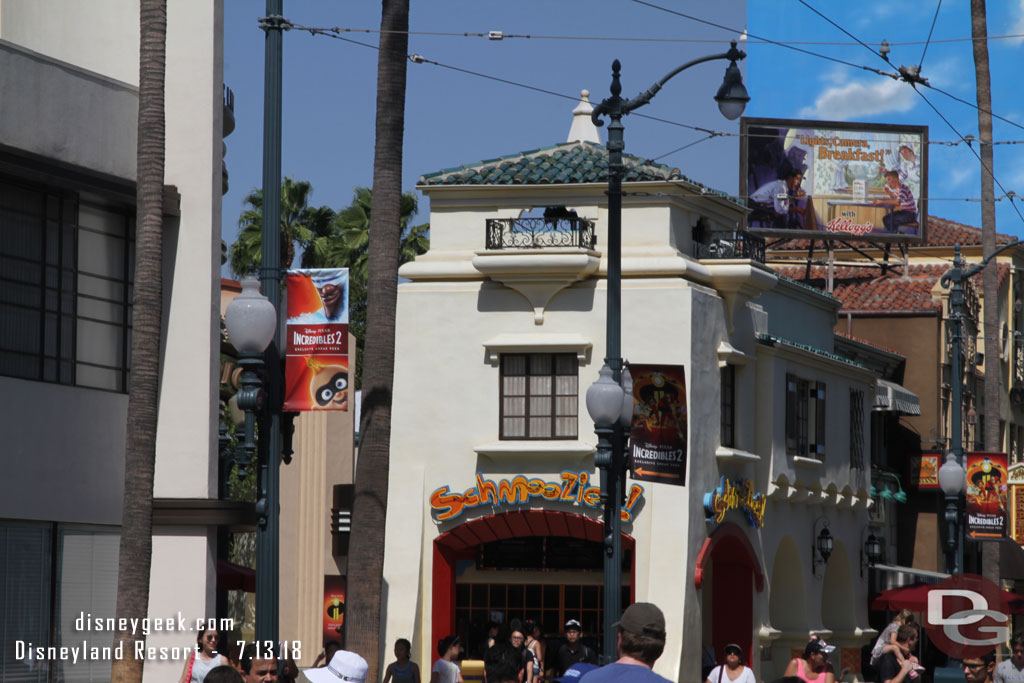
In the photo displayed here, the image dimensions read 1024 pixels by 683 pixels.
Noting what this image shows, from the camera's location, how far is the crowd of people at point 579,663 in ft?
29.9

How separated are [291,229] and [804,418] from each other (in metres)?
21.0

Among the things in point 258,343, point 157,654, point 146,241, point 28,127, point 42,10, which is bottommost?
A: point 157,654

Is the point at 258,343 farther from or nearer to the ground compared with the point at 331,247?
nearer to the ground

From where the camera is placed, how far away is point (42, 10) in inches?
892

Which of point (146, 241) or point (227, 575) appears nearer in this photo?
point (146, 241)

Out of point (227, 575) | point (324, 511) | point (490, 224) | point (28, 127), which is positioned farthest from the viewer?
point (324, 511)

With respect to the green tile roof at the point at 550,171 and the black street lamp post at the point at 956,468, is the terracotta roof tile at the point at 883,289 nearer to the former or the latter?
the black street lamp post at the point at 956,468

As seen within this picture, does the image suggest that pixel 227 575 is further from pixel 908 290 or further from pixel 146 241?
pixel 908 290

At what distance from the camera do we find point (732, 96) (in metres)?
21.2

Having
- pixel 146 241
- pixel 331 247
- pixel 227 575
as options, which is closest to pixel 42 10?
pixel 146 241

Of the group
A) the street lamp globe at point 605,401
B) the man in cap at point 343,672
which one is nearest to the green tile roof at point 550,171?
the street lamp globe at point 605,401

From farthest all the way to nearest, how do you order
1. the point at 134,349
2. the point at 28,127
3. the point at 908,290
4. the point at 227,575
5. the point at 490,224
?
the point at 908,290
the point at 490,224
the point at 227,575
the point at 28,127
the point at 134,349

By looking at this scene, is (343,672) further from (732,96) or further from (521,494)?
(521,494)

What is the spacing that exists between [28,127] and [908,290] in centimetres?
3496
